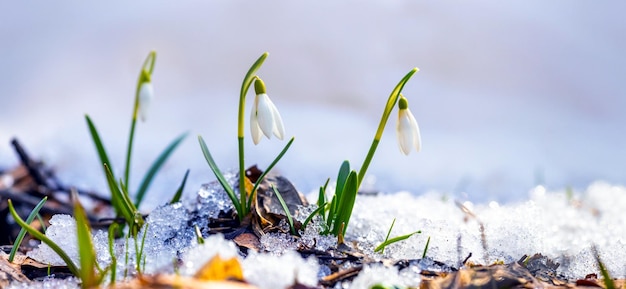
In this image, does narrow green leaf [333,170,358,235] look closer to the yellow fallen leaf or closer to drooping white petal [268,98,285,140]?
drooping white petal [268,98,285,140]

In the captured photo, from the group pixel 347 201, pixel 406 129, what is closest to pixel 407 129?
pixel 406 129

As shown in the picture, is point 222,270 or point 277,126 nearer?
point 222,270

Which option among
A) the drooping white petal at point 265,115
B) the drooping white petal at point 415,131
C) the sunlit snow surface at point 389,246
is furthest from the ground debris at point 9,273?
the drooping white petal at point 415,131

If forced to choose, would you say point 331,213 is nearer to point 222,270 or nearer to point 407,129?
point 407,129

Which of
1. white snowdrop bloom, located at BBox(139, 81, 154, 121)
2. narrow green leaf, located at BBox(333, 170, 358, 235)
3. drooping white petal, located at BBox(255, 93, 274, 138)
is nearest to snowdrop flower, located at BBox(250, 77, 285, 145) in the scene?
drooping white petal, located at BBox(255, 93, 274, 138)

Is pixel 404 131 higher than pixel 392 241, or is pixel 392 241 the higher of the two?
pixel 404 131

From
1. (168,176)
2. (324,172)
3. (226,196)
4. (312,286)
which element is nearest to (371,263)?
(312,286)

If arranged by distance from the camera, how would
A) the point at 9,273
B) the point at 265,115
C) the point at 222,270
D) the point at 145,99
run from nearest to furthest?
the point at 222,270 → the point at 9,273 → the point at 265,115 → the point at 145,99
